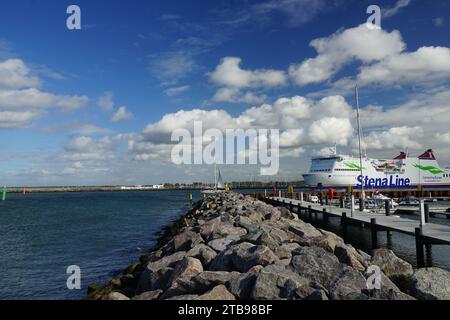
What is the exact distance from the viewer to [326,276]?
6.88 metres

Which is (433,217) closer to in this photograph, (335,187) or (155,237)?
Result: (155,237)

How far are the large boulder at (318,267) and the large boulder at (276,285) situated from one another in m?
0.51

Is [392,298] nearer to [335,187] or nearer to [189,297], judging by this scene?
[189,297]

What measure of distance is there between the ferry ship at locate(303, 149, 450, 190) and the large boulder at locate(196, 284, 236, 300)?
52.0 metres

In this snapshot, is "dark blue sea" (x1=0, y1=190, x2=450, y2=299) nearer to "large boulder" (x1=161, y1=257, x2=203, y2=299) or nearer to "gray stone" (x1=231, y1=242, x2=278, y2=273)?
"large boulder" (x1=161, y1=257, x2=203, y2=299)

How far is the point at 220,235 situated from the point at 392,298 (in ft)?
19.5

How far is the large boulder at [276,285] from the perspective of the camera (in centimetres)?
608

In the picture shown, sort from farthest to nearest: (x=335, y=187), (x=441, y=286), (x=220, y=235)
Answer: (x=335, y=187), (x=220, y=235), (x=441, y=286)

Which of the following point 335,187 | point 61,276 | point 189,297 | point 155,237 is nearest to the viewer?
point 189,297

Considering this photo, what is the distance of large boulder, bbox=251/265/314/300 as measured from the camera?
19.9 ft

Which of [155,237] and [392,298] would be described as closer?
[392,298]

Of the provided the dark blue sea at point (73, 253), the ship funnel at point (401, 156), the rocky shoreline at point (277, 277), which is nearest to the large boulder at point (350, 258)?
the rocky shoreline at point (277, 277)

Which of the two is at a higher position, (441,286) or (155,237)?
(441,286)
